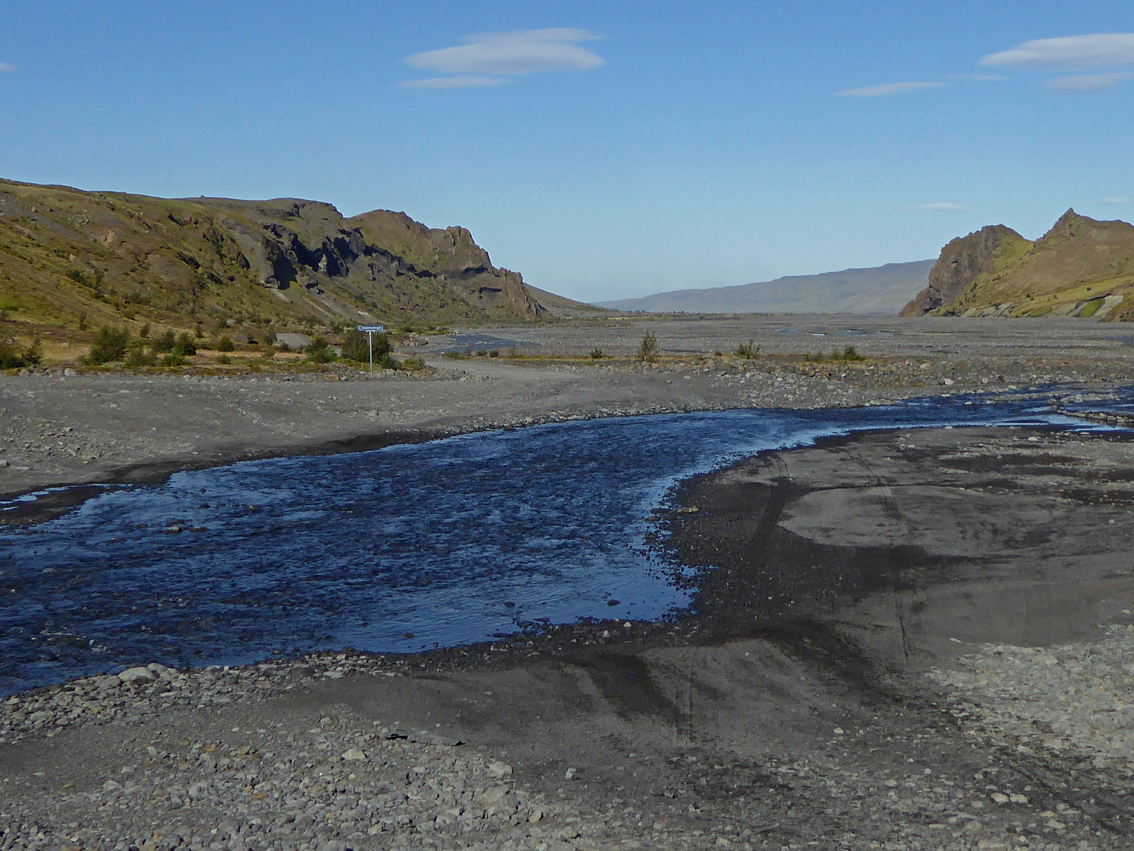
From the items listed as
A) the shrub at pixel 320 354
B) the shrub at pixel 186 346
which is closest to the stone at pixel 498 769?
the shrub at pixel 186 346

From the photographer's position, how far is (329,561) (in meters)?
15.0

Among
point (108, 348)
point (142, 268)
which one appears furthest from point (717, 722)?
point (142, 268)

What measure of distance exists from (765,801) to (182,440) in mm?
22997

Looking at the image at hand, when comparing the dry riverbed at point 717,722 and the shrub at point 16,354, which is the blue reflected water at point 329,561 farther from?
the shrub at point 16,354

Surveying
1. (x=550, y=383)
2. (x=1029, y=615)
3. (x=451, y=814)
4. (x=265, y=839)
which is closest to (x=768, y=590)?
(x=1029, y=615)

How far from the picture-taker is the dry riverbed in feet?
22.6

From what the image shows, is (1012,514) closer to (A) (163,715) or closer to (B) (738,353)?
(A) (163,715)

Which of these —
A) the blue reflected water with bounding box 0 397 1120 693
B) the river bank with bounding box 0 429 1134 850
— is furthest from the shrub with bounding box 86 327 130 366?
the river bank with bounding box 0 429 1134 850

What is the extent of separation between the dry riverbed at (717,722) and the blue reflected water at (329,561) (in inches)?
39.8

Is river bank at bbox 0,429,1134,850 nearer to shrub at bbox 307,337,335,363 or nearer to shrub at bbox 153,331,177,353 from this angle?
shrub at bbox 307,337,335,363

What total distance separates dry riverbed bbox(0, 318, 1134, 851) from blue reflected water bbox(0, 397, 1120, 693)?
101cm

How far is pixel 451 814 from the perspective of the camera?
7004mm

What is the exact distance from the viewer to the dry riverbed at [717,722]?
6875mm

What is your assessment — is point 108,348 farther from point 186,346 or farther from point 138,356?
point 186,346
